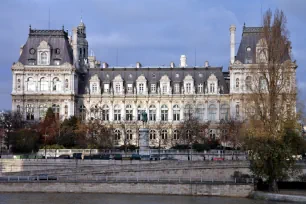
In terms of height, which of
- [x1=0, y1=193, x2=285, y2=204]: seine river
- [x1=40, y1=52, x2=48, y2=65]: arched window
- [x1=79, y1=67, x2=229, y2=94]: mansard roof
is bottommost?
[x1=0, y1=193, x2=285, y2=204]: seine river

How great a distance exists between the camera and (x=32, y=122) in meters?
102

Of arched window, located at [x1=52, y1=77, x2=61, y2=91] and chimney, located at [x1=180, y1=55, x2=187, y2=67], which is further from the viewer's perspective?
chimney, located at [x1=180, y1=55, x2=187, y2=67]

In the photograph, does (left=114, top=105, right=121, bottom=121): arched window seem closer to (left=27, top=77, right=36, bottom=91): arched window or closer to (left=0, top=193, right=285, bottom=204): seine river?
(left=27, top=77, right=36, bottom=91): arched window

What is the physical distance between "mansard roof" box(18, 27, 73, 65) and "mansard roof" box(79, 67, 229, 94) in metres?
5.27

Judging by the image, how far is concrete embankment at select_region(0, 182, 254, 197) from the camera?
58406 mm

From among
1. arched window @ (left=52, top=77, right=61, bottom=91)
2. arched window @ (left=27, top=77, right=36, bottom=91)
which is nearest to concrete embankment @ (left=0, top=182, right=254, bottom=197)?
arched window @ (left=52, top=77, right=61, bottom=91)

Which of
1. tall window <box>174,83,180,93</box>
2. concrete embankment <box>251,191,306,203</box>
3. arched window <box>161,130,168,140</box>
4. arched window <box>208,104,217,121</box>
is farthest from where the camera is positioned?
tall window <box>174,83,180,93</box>

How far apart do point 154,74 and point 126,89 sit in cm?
523

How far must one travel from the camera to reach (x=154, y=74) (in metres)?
108

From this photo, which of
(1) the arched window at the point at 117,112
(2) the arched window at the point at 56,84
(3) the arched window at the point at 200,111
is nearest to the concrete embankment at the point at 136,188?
(2) the arched window at the point at 56,84

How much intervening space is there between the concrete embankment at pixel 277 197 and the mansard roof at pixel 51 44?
55.0m

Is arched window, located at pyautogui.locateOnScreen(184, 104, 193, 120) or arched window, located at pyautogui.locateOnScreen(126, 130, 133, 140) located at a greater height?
arched window, located at pyautogui.locateOnScreen(184, 104, 193, 120)

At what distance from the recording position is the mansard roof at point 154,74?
349 ft

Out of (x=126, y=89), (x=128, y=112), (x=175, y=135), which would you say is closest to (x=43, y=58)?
(x=126, y=89)
